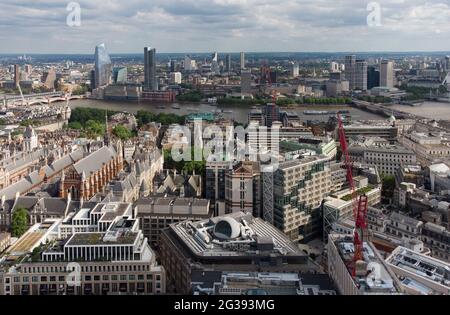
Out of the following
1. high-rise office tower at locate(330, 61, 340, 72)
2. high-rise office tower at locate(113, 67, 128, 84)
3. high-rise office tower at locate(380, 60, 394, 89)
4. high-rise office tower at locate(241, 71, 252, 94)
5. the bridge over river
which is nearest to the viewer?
the bridge over river

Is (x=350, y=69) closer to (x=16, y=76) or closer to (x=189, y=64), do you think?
(x=189, y=64)

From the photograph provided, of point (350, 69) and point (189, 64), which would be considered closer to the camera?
point (350, 69)

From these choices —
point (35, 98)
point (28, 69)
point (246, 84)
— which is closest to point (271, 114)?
point (246, 84)

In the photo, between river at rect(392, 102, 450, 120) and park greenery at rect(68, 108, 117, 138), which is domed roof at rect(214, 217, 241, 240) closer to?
park greenery at rect(68, 108, 117, 138)

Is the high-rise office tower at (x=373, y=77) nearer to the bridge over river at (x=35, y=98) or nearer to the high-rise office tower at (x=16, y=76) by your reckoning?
the bridge over river at (x=35, y=98)

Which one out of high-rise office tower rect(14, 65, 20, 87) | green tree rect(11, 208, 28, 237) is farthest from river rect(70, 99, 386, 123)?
green tree rect(11, 208, 28, 237)

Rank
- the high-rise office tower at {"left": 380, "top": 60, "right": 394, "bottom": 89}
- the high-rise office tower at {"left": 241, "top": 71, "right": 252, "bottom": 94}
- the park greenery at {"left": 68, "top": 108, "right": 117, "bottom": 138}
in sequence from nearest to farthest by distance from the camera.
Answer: the park greenery at {"left": 68, "top": 108, "right": 117, "bottom": 138}
the high-rise office tower at {"left": 241, "top": 71, "right": 252, "bottom": 94}
the high-rise office tower at {"left": 380, "top": 60, "right": 394, "bottom": 89}

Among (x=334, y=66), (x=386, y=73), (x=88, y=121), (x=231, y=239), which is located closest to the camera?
(x=231, y=239)
